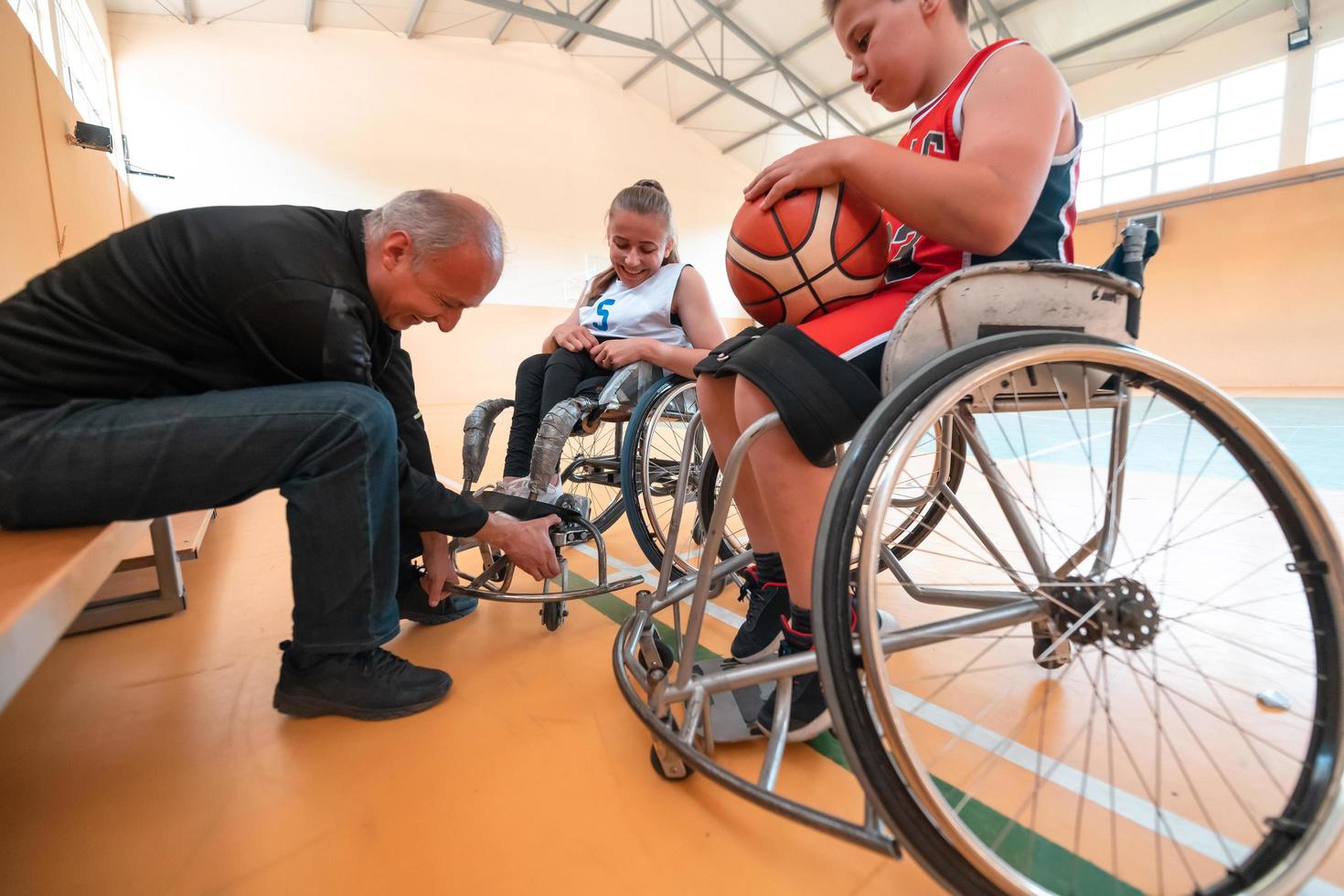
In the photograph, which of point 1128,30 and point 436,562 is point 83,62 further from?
point 1128,30

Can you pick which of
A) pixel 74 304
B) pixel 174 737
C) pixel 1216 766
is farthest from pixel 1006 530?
pixel 74 304

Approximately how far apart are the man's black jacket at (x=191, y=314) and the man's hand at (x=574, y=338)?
80 centimetres

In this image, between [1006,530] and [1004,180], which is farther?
[1006,530]

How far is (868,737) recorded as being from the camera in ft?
1.83

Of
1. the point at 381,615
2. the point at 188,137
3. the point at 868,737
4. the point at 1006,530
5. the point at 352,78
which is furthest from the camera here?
the point at 352,78

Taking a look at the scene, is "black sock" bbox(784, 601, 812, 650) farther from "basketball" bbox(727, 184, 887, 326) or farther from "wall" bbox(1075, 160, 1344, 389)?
"wall" bbox(1075, 160, 1344, 389)

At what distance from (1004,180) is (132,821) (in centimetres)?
146

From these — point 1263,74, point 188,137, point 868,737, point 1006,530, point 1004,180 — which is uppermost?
point 1263,74

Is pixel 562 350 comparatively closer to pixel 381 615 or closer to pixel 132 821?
pixel 381 615

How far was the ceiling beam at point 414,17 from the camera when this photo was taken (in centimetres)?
798

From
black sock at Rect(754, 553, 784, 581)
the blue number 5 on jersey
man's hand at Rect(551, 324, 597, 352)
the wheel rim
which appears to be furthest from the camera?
the blue number 5 on jersey

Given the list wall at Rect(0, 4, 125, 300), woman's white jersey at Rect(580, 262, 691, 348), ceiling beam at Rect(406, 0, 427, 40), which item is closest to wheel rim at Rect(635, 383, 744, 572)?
woman's white jersey at Rect(580, 262, 691, 348)

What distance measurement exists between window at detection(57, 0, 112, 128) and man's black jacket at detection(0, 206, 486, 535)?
5475mm

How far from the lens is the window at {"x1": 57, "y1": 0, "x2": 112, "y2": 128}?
4.77 meters
